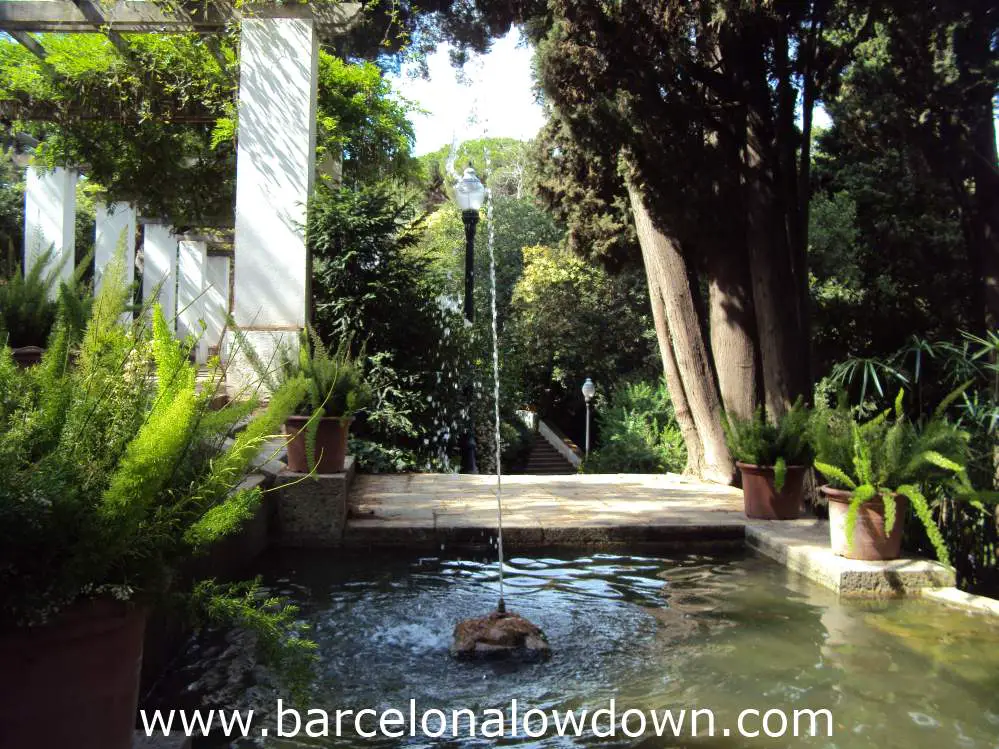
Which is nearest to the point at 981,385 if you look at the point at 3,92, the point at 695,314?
the point at 695,314

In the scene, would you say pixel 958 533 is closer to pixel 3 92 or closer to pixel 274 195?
pixel 274 195

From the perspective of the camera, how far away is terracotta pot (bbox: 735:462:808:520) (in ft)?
20.0

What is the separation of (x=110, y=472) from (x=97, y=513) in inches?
4.8

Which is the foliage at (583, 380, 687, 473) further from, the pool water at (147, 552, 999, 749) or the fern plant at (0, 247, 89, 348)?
the fern plant at (0, 247, 89, 348)

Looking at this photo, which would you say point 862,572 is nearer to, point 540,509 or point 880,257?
point 540,509

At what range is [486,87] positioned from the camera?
31.2 feet

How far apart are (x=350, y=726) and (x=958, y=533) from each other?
4.00 metres

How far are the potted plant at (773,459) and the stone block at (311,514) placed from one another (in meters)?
2.79

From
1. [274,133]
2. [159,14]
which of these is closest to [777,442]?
[274,133]

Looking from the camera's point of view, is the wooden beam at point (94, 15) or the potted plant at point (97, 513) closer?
the potted plant at point (97, 513)

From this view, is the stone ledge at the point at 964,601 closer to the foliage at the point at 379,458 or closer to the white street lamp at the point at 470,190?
the foliage at the point at 379,458

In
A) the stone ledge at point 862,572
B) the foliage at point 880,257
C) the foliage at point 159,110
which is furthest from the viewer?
the foliage at point 880,257

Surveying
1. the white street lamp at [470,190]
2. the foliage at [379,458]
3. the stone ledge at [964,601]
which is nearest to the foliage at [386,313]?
the foliage at [379,458]

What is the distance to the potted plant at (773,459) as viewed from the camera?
6.05 metres
